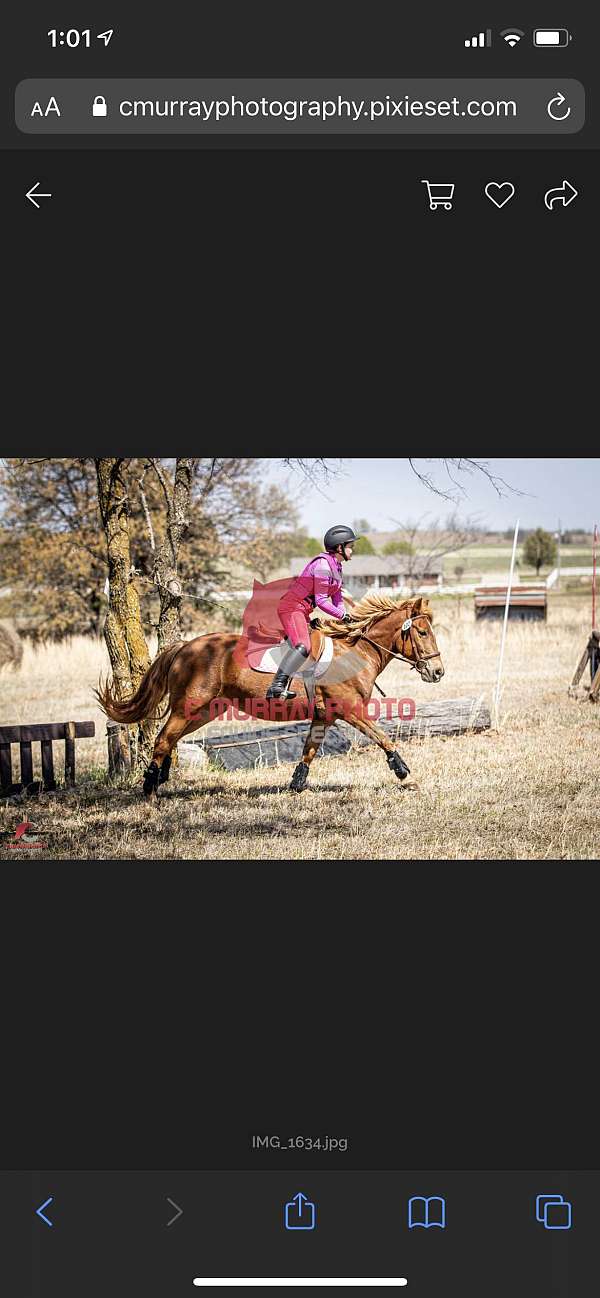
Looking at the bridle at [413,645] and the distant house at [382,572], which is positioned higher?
the distant house at [382,572]

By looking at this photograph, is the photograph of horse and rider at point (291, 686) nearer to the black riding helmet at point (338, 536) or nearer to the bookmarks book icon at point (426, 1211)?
the black riding helmet at point (338, 536)

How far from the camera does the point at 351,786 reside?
509 centimetres

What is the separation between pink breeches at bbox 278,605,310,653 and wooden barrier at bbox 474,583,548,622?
1147 millimetres

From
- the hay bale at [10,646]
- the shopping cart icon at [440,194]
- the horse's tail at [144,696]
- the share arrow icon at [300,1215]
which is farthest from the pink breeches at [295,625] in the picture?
the share arrow icon at [300,1215]

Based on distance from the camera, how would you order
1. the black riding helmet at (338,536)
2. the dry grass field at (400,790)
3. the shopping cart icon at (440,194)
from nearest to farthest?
the shopping cart icon at (440,194)
the dry grass field at (400,790)
the black riding helmet at (338,536)

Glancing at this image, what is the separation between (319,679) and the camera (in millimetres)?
5332

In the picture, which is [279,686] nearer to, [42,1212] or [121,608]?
[121,608]

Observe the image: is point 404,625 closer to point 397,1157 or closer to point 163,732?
point 163,732

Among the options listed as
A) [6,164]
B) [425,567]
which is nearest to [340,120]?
[6,164]

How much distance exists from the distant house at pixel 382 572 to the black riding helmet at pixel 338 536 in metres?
0.16

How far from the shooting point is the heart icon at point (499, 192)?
356 cm

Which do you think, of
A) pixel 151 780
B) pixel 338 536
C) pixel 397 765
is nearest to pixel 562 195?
pixel 338 536

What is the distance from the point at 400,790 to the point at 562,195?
2.90 m

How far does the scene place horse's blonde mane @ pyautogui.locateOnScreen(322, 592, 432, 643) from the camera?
17.5ft
